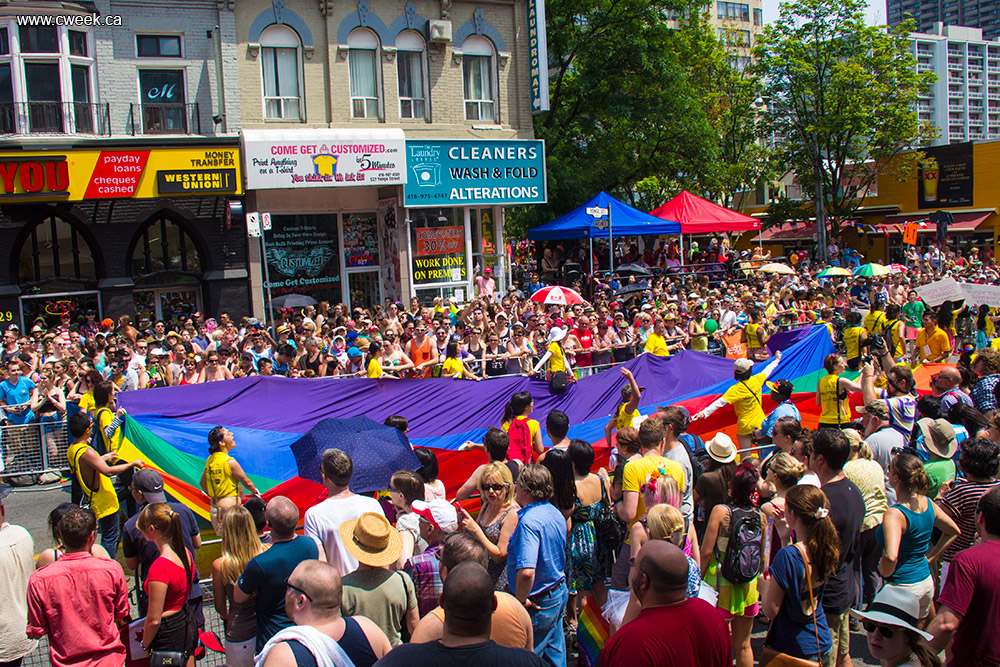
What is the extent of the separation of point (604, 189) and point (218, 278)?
18.0 m

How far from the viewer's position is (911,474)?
18.1 ft

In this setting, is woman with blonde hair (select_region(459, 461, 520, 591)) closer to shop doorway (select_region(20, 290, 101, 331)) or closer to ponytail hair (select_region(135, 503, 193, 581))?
ponytail hair (select_region(135, 503, 193, 581))

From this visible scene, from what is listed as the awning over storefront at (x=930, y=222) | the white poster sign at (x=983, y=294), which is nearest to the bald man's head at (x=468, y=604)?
the white poster sign at (x=983, y=294)

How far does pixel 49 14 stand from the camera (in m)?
19.8

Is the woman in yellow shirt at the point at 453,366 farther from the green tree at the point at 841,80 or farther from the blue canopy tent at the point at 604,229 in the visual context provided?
the green tree at the point at 841,80

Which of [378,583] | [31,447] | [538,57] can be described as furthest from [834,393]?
[538,57]

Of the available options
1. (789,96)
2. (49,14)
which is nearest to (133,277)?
(49,14)

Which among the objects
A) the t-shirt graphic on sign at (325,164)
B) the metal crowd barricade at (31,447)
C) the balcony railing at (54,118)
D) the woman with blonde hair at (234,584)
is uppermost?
the balcony railing at (54,118)

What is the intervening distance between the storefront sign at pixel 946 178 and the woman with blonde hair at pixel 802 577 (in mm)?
44236

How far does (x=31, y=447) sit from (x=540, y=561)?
1009 centimetres

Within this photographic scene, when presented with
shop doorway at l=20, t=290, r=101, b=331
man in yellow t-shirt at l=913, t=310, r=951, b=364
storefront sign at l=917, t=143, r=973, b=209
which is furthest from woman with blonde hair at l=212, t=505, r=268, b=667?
storefront sign at l=917, t=143, r=973, b=209

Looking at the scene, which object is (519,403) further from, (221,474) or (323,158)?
(323,158)

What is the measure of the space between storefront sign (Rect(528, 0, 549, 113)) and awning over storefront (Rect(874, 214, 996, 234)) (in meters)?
25.4

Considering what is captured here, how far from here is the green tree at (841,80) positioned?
3691 cm
